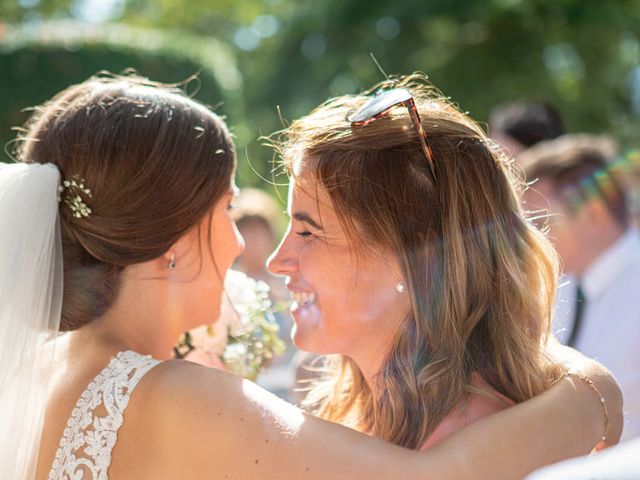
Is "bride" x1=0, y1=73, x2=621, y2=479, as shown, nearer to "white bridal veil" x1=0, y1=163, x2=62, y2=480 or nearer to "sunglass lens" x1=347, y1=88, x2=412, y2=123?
"white bridal veil" x1=0, y1=163, x2=62, y2=480

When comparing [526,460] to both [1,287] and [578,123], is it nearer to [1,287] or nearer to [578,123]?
[1,287]

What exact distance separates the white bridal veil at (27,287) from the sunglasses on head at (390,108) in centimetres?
94

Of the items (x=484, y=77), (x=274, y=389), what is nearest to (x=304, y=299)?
(x=274, y=389)

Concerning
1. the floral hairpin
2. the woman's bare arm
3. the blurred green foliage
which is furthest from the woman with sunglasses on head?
the blurred green foliage

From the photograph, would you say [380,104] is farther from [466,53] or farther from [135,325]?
[466,53]

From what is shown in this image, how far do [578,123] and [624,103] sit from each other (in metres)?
1.79

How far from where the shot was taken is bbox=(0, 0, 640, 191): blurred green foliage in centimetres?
1555

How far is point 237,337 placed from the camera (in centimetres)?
334

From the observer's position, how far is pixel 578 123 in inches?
639

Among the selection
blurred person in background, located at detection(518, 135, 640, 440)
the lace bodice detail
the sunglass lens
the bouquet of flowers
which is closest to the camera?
the lace bodice detail

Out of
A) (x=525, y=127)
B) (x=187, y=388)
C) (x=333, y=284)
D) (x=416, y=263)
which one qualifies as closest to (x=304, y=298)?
(x=333, y=284)

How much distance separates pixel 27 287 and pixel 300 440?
955mm

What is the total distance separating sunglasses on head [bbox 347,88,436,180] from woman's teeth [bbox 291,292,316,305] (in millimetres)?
510

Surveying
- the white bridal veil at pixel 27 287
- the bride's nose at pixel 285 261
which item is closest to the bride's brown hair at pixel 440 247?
the bride's nose at pixel 285 261
